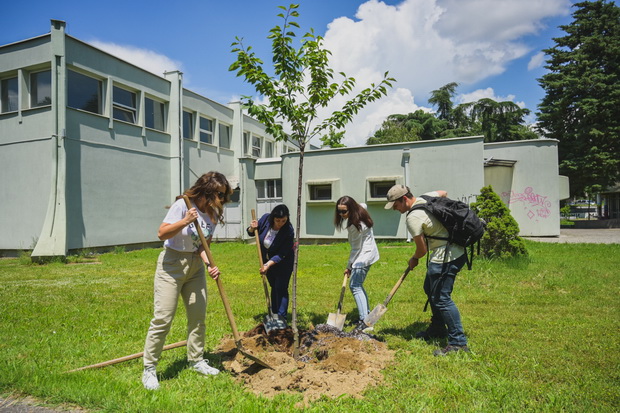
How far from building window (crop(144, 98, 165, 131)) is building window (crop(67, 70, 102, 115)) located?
84.6 inches

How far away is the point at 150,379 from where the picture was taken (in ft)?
11.0

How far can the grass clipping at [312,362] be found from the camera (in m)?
3.38

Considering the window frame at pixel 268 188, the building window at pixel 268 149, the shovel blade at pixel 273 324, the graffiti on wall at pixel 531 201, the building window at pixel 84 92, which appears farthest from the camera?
the building window at pixel 268 149

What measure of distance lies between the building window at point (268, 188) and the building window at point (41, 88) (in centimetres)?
940

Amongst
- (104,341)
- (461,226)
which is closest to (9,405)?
(104,341)

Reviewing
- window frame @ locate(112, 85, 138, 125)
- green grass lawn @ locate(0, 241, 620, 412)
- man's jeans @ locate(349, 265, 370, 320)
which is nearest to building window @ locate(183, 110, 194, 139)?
window frame @ locate(112, 85, 138, 125)

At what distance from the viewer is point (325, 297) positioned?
6.86 m

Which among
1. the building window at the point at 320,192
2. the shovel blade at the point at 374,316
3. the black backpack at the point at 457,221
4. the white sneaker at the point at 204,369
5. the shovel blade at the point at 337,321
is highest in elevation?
the building window at the point at 320,192

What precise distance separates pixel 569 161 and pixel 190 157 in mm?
21780

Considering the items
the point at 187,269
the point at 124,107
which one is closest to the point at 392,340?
the point at 187,269

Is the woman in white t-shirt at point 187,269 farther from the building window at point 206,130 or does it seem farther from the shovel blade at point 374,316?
the building window at point 206,130

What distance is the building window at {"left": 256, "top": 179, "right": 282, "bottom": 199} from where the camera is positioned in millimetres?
19234

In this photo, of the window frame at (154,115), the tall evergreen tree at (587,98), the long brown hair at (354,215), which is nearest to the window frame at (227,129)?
the window frame at (154,115)

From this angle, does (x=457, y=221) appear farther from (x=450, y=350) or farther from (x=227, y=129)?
(x=227, y=129)
